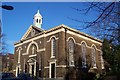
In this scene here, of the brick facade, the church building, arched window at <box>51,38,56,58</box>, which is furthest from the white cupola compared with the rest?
arched window at <box>51,38,56,58</box>

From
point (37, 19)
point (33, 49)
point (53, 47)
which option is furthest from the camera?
point (37, 19)

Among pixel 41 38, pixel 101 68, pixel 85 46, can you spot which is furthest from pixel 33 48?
pixel 101 68

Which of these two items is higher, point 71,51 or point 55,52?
point 71,51

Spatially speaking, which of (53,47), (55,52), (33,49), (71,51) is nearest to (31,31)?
(33,49)

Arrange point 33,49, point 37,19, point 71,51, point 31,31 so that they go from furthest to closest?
point 37,19 < point 31,31 < point 33,49 < point 71,51

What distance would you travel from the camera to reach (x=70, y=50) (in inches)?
1523

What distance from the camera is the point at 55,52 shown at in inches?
1499

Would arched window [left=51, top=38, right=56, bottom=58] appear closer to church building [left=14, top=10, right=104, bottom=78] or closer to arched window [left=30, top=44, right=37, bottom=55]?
church building [left=14, top=10, right=104, bottom=78]

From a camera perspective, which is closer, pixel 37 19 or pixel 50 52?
pixel 50 52

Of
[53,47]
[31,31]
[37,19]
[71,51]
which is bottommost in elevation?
[71,51]

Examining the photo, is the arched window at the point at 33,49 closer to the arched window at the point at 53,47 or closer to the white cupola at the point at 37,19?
the arched window at the point at 53,47

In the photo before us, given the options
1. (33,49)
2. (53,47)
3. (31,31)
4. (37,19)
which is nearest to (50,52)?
(53,47)

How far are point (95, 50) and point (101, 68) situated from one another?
14.4 feet

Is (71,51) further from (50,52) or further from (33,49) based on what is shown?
(33,49)
